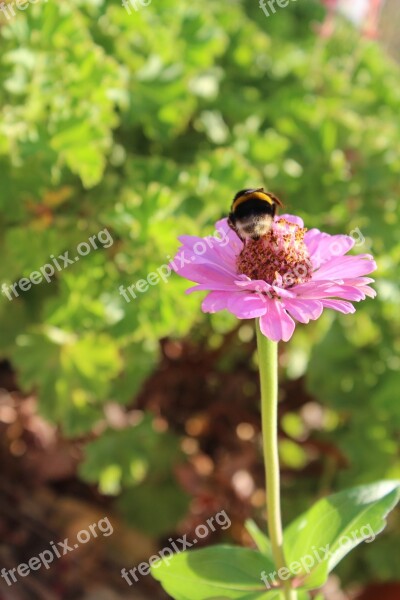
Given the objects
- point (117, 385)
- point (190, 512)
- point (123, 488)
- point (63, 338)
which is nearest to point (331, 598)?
point (190, 512)

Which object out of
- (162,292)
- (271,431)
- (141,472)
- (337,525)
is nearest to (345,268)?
(271,431)

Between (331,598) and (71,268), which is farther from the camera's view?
(331,598)

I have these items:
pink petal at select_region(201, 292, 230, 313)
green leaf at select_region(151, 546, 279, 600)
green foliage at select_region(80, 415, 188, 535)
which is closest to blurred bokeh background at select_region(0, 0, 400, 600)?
green foliage at select_region(80, 415, 188, 535)

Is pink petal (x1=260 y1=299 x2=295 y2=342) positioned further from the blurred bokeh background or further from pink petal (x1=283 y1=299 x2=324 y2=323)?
the blurred bokeh background

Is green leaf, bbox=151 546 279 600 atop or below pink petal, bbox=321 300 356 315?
below

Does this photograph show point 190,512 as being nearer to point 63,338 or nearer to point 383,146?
point 63,338

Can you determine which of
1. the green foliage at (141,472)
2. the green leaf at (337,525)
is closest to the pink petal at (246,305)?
the green leaf at (337,525)

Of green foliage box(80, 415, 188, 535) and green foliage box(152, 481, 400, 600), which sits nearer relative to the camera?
green foliage box(152, 481, 400, 600)
